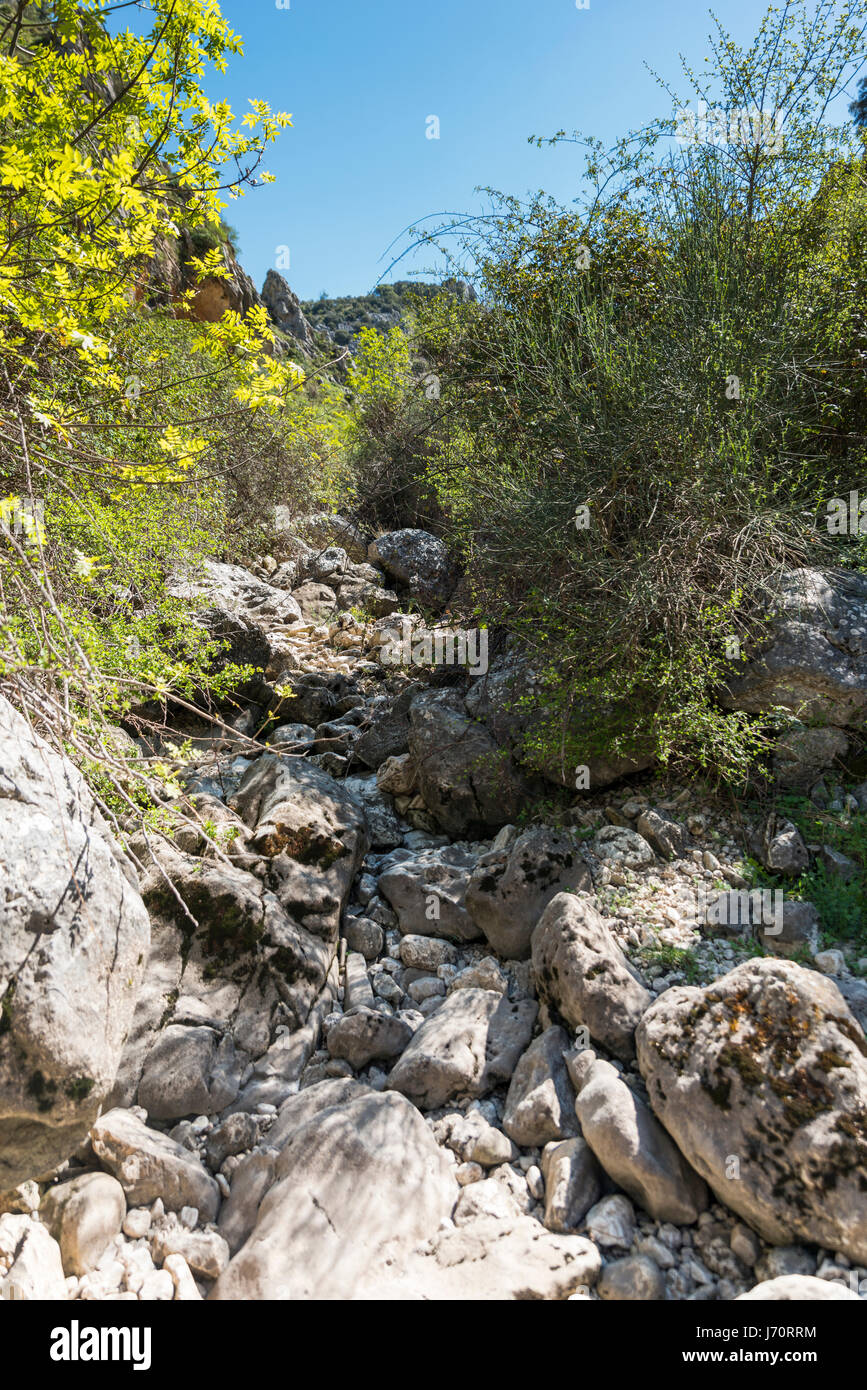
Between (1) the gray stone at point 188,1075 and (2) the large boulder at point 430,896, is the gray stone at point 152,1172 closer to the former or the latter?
(1) the gray stone at point 188,1075

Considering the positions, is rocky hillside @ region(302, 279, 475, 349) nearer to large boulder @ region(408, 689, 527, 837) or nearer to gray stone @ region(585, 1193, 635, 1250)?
large boulder @ region(408, 689, 527, 837)

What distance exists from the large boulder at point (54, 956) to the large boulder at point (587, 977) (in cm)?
188

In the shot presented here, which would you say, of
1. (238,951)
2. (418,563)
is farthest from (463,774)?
(418,563)

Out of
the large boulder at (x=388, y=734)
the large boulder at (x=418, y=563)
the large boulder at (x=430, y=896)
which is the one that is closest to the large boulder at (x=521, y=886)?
the large boulder at (x=430, y=896)

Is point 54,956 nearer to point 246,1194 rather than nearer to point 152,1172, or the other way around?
point 152,1172

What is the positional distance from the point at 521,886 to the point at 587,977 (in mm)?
820

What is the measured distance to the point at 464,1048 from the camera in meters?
3.12

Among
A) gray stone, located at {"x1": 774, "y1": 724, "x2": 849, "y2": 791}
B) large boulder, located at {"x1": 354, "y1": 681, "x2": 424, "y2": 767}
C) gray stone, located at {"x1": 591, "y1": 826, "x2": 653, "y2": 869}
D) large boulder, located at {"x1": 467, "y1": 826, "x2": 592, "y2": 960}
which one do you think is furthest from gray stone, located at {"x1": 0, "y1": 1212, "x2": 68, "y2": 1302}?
gray stone, located at {"x1": 774, "y1": 724, "x2": 849, "y2": 791}

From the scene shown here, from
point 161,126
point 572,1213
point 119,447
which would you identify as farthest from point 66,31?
point 572,1213

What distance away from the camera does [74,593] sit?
4105 mm

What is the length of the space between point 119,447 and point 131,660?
75.6 inches

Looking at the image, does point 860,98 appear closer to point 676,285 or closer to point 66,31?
point 676,285

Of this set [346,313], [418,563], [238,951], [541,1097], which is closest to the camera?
[541,1097]

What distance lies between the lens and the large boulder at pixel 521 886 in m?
3.77
